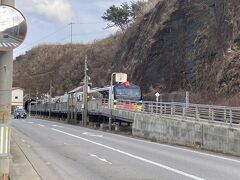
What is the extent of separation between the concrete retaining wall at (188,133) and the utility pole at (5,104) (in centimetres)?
1321

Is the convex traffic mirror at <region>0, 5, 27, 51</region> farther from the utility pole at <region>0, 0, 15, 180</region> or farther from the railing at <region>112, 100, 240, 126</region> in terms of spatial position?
the railing at <region>112, 100, 240, 126</region>

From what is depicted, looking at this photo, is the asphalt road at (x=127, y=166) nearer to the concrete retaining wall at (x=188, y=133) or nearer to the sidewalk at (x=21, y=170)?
the sidewalk at (x=21, y=170)

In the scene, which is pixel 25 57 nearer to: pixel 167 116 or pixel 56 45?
pixel 56 45

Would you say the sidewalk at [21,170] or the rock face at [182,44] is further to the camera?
the rock face at [182,44]

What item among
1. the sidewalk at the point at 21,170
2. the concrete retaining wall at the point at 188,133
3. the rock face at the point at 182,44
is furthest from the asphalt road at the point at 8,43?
the rock face at the point at 182,44

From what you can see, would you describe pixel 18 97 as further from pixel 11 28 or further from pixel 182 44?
pixel 11 28

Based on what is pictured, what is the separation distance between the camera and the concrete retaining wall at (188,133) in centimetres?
2088

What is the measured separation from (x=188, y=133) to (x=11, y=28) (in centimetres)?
1830

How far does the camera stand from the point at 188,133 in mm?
25344

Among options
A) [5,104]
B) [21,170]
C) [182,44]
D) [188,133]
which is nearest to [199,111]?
[188,133]

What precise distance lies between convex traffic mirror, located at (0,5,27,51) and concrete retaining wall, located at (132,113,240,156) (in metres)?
13.8

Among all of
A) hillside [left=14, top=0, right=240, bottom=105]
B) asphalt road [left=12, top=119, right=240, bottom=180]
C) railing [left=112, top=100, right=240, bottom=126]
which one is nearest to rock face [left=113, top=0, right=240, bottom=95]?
hillside [left=14, top=0, right=240, bottom=105]

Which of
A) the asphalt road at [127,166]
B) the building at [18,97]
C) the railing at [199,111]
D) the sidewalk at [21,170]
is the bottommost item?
the asphalt road at [127,166]

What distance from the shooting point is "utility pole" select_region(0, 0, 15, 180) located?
8.73 m
